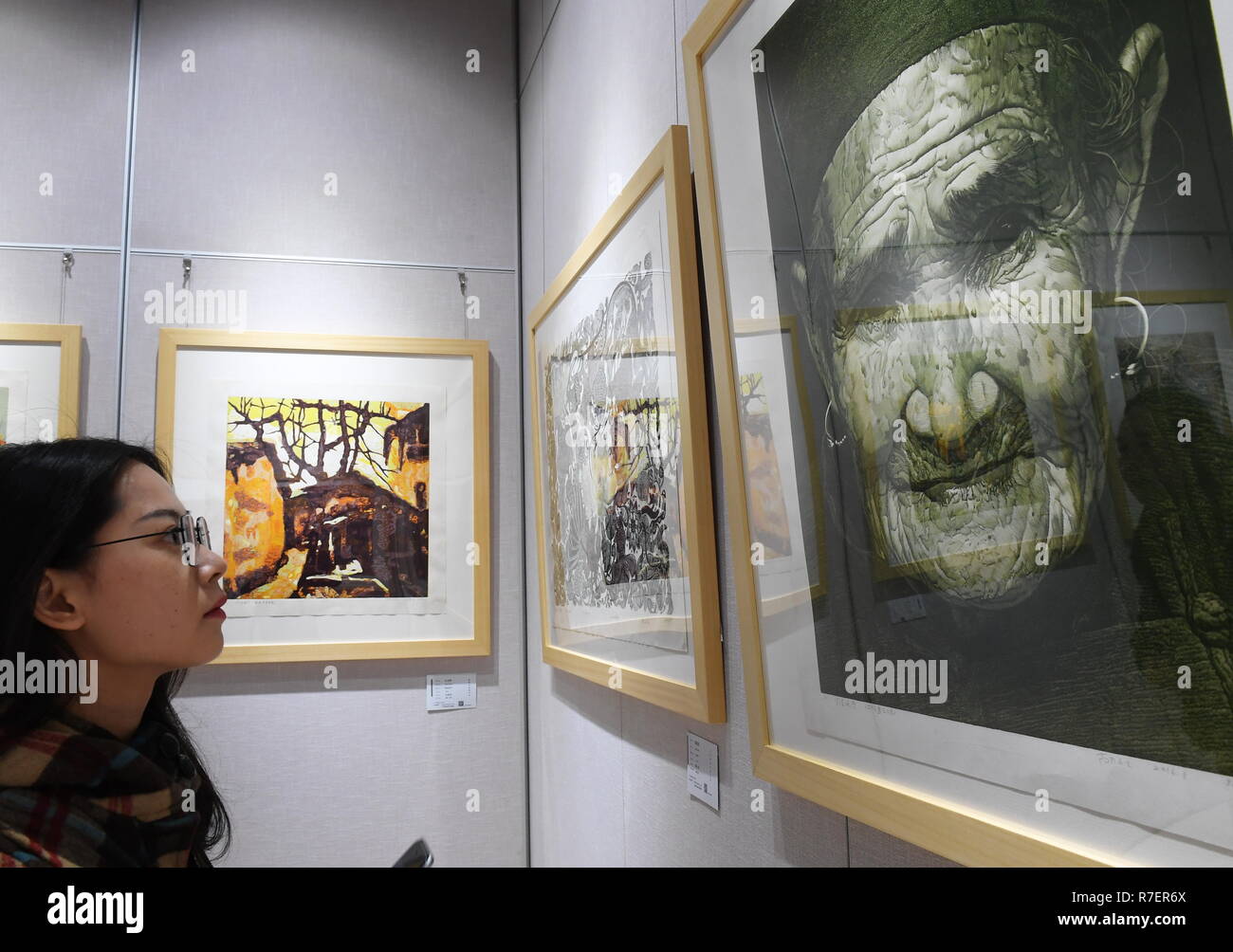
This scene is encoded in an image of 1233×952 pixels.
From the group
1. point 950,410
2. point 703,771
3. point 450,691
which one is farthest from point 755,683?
point 450,691

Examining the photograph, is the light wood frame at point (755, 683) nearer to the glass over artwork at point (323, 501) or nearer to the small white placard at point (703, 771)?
the small white placard at point (703, 771)

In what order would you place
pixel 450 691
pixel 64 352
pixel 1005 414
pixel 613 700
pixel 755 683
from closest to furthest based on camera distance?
pixel 1005 414 → pixel 755 683 → pixel 613 700 → pixel 64 352 → pixel 450 691

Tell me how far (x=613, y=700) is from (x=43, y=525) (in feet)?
3.63

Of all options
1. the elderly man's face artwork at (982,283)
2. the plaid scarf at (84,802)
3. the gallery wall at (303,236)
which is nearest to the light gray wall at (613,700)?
the gallery wall at (303,236)

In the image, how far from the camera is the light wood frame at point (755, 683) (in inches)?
29.7

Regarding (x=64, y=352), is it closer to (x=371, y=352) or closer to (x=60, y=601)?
(x=371, y=352)

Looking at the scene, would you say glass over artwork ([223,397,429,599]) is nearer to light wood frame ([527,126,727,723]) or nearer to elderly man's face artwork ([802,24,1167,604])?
light wood frame ([527,126,727,723])

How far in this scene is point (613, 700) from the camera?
193 centimetres

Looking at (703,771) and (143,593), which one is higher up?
(143,593)

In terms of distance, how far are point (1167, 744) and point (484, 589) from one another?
7.58 ft

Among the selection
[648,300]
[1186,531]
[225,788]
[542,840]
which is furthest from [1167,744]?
[225,788]

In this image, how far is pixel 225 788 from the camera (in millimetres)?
2551

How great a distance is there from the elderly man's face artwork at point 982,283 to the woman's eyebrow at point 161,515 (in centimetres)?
104

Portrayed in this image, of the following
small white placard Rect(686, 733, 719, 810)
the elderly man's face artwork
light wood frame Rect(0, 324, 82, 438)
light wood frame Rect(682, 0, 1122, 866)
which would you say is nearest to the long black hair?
small white placard Rect(686, 733, 719, 810)
